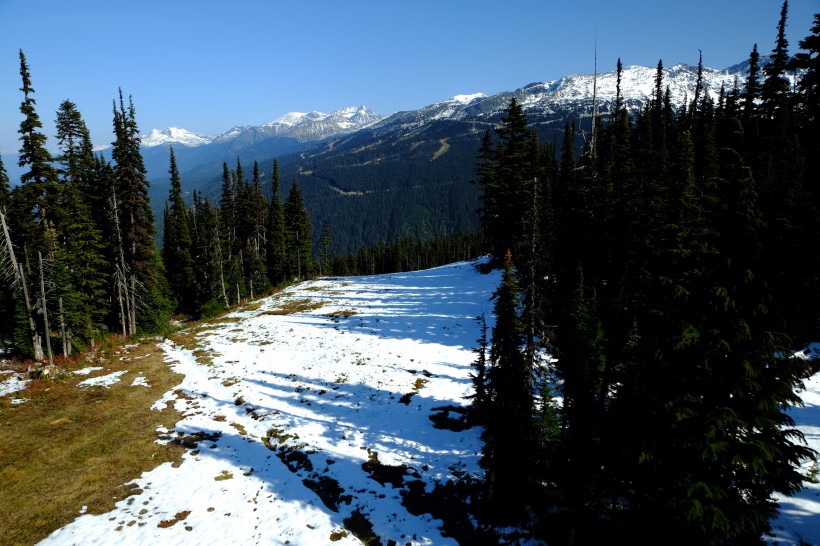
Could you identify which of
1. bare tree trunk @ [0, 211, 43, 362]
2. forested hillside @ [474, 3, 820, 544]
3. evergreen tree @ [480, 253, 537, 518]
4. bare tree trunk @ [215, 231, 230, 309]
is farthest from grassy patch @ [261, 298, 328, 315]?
evergreen tree @ [480, 253, 537, 518]

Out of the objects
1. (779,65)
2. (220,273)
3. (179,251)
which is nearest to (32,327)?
(220,273)

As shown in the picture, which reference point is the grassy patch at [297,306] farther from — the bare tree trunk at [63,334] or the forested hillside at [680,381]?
the forested hillside at [680,381]

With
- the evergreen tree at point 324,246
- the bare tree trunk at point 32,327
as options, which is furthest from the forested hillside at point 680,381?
the evergreen tree at point 324,246

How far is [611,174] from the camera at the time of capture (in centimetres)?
3481

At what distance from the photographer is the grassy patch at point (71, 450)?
14.8 meters

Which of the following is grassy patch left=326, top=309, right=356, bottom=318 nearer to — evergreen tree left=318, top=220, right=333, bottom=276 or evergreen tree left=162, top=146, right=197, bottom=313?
evergreen tree left=162, top=146, right=197, bottom=313

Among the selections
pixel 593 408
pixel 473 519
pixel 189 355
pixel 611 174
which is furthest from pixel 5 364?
pixel 611 174

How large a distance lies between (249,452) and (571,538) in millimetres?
14663

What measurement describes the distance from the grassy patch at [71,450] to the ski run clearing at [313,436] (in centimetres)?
77

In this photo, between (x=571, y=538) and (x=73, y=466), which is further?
(x=73, y=466)

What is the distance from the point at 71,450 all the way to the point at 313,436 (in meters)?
11.3

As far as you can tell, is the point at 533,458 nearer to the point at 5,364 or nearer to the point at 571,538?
the point at 571,538

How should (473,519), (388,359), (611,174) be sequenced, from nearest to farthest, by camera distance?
(473,519)
(388,359)
(611,174)

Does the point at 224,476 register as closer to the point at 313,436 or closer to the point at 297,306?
the point at 313,436
